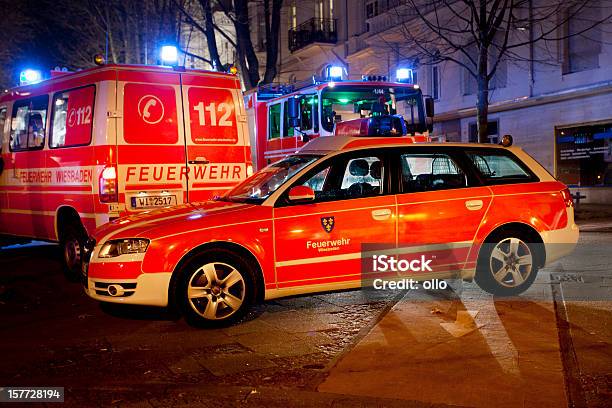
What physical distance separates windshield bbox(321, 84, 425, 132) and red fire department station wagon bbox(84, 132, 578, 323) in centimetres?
496

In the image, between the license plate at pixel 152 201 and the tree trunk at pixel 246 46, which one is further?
the tree trunk at pixel 246 46

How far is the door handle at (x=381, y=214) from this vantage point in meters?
6.14

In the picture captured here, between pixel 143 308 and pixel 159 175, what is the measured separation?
1790mm

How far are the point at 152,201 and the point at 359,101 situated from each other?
5636 millimetres

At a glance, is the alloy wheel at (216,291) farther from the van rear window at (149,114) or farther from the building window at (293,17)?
the building window at (293,17)

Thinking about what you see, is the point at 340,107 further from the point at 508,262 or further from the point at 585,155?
the point at 585,155

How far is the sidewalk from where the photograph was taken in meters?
4.18

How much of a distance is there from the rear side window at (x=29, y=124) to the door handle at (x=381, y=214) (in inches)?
190

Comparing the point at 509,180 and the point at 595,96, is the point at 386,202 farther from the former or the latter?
the point at 595,96

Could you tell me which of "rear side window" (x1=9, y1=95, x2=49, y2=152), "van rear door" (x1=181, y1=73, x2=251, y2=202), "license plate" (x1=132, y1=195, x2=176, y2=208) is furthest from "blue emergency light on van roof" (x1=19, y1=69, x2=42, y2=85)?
"license plate" (x1=132, y1=195, x2=176, y2=208)

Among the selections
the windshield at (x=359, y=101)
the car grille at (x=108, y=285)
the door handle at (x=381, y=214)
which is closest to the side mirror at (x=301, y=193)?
the door handle at (x=381, y=214)

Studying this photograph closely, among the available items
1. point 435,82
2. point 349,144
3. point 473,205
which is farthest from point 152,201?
point 435,82

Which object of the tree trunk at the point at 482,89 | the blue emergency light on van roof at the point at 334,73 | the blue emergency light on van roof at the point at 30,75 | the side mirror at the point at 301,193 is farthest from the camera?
the tree trunk at the point at 482,89

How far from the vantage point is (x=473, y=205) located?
6.42m
